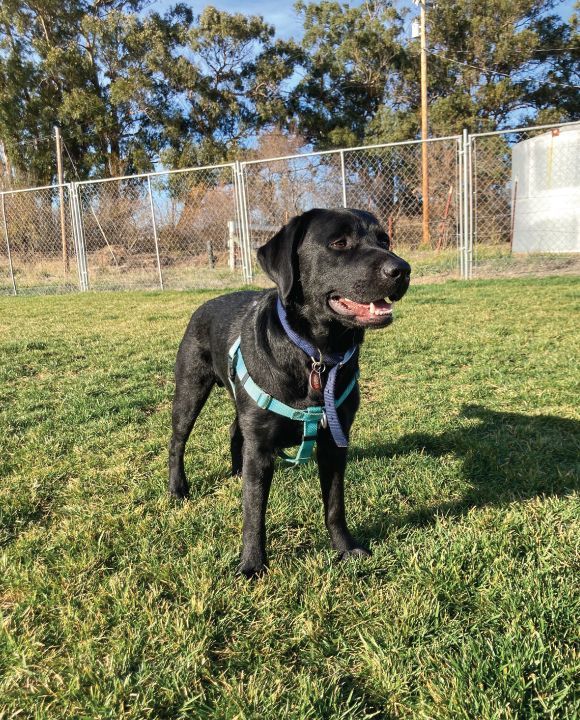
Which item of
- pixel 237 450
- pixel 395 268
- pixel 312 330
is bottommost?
pixel 237 450

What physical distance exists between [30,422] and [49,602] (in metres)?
2.17

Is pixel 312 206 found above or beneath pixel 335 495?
above

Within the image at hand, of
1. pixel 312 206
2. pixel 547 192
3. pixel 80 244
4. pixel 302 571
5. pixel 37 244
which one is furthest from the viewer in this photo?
pixel 37 244

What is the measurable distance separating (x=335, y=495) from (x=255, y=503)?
1.17 ft

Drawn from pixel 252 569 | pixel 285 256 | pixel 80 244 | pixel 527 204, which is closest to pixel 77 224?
pixel 80 244

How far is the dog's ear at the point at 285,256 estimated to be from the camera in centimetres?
200

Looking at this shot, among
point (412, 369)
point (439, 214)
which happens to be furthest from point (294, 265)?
point (439, 214)

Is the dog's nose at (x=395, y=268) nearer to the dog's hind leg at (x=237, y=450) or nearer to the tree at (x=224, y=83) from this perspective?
the dog's hind leg at (x=237, y=450)

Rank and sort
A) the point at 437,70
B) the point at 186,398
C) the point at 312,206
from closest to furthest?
the point at 186,398, the point at 312,206, the point at 437,70

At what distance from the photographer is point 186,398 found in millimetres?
2746

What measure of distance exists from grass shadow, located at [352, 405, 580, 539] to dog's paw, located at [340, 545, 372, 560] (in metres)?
0.13

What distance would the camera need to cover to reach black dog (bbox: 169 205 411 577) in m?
1.94

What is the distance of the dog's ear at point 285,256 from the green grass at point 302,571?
1106mm

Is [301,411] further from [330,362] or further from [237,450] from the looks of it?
[237,450]
